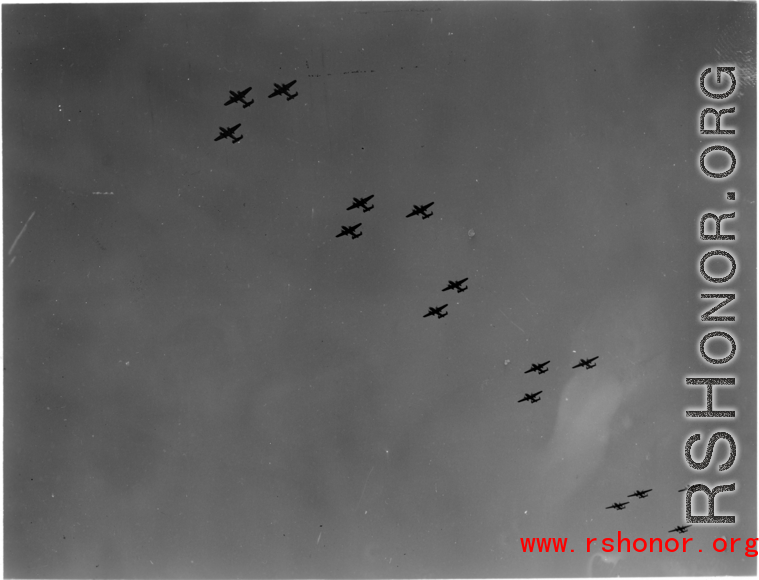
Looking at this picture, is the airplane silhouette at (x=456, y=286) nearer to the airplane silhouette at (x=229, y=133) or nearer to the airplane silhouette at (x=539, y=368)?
the airplane silhouette at (x=539, y=368)

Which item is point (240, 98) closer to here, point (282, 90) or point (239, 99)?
point (239, 99)

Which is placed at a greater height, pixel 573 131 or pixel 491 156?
pixel 573 131

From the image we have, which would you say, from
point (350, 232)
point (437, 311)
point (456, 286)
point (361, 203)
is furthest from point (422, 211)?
point (437, 311)

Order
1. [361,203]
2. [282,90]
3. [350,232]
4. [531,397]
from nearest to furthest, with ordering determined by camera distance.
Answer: [282,90]
[361,203]
[350,232]
[531,397]

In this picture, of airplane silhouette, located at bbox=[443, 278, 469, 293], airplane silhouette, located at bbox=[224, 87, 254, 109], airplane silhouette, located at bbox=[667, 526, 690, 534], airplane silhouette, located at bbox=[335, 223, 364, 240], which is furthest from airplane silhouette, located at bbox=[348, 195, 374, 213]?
airplane silhouette, located at bbox=[667, 526, 690, 534]

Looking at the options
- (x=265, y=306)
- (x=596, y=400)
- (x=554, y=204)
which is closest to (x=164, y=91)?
(x=265, y=306)

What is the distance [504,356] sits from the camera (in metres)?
7.34

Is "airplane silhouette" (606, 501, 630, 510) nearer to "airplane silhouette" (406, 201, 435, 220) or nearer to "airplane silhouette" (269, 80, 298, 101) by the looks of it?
"airplane silhouette" (406, 201, 435, 220)

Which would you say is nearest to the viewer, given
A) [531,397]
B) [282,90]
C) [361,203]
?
[282,90]

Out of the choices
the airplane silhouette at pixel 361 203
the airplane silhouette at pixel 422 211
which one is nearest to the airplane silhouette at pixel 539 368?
the airplane silhouette at pixel 422 211

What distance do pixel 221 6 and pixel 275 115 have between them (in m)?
1.69

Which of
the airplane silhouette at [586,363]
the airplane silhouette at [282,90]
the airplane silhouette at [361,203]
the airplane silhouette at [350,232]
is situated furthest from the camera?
the airplane silhouette at [586,363]

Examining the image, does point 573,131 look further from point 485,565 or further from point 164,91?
point 485,565

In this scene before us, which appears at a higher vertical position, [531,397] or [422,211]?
[422,211]
